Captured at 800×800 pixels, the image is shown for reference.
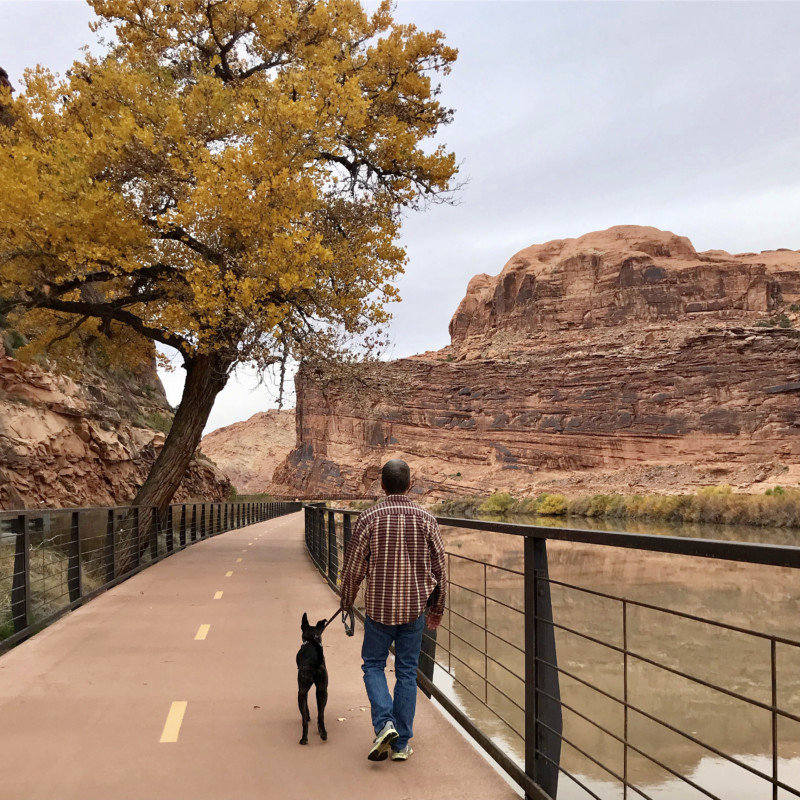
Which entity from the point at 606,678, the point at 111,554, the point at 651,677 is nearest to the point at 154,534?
the point at 111,554

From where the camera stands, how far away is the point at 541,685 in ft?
14.4

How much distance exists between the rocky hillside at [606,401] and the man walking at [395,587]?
64.5 meters

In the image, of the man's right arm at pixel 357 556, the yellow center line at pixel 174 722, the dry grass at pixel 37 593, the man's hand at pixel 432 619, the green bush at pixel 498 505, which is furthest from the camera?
the green bush at pixel 498 505

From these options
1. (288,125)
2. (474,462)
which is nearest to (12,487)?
(288,125)

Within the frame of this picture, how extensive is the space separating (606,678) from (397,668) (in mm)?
8942

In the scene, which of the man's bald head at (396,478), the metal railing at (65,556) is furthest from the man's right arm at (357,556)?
the metal railing at (65,556)

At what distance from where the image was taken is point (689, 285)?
120 m

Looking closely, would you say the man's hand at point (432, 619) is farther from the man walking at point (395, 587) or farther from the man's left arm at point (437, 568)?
the man walking at point (395, 587)

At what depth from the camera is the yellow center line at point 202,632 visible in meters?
8.98

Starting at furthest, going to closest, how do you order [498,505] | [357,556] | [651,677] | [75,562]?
[498,505] → [651,677] → [75,562] → [357,556]

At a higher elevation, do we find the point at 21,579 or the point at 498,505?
the point at 21,579

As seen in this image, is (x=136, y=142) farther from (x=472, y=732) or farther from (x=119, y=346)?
(x=472, y=732)

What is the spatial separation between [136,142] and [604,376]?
8290cm

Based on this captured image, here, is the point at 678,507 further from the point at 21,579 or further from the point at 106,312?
the point at 21,579
